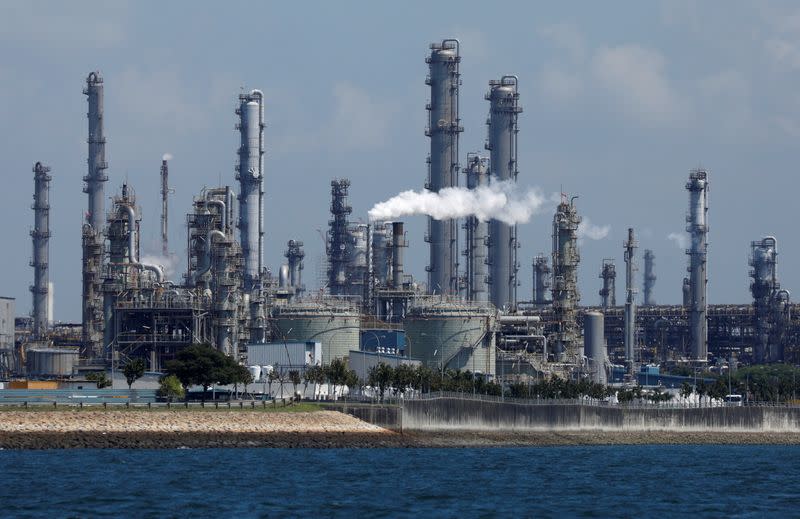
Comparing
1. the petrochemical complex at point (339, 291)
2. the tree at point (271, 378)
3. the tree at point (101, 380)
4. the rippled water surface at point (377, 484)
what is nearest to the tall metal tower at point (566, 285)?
the petrochemical complex at point (339, 291)

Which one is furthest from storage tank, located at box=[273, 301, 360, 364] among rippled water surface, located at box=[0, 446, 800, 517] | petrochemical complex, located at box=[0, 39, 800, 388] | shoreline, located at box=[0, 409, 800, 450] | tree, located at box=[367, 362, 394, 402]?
rippled water surface, located at box=[0, 446, 800, 517]

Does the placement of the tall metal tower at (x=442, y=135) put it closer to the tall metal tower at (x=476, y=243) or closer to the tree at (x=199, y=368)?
the tall metal tower at (x=476, y=243)

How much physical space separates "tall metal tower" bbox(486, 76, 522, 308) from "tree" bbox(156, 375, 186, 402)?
238ft

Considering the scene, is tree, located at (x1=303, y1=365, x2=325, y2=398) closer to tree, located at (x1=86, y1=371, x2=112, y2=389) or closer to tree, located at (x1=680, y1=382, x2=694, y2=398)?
tree, located at (x1=86, y1=371, x2=112, y2=389)

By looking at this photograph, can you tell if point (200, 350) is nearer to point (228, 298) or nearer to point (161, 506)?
point (228, 298)

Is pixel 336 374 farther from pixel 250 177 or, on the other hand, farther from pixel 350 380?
pixel 250 177

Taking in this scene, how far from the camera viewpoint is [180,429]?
3922 inches

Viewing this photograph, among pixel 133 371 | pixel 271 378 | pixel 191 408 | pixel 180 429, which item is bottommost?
pixel 180 429

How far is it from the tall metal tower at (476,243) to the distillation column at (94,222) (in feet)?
134

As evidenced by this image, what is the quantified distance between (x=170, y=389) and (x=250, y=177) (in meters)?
65.8

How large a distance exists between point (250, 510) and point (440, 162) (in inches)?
4586

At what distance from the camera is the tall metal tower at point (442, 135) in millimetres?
180750

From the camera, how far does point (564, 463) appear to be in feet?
330

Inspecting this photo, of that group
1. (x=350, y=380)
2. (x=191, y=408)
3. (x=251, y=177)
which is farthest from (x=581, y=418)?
(x=251, y=177)
